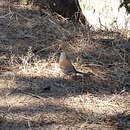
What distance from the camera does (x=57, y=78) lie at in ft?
12.5

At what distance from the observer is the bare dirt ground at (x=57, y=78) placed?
316 cm

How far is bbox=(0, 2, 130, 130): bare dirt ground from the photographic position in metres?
3.16

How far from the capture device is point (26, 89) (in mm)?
3529

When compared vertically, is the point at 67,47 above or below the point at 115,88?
above

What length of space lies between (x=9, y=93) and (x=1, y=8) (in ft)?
7.77

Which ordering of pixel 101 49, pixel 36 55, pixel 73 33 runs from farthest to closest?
1. pixel 73 33
2. pixel 101 49
3. pixel 36 55

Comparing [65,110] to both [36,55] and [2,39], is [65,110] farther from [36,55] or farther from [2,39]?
[2,39]

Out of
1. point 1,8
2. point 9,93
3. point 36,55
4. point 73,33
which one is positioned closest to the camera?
point 9,93

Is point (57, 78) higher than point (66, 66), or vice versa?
point (66, 66)

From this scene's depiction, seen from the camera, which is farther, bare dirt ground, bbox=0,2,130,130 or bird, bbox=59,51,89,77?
bird, bbox=59,51,89,77

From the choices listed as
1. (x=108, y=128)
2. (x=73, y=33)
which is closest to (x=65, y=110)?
(x=108, y=128)

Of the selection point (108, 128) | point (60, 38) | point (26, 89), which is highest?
point (60, 38)

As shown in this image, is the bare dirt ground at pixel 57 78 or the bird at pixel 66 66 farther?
the bird at pixel 66 66

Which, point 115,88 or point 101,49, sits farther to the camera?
point 101,49
